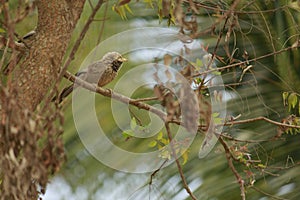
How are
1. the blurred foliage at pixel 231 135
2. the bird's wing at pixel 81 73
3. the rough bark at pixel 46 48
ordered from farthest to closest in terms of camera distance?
the blurred foliage at pixel 231 135 → the bird's wing at pixel 81 73 → the rough bark at pixel 46 48

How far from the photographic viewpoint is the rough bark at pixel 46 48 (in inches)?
73.1

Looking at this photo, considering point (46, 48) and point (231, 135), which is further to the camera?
point (231, 135)

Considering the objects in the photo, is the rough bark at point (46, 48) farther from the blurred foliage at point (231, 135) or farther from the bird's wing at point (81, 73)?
the blurred foliage at point (231, 135)

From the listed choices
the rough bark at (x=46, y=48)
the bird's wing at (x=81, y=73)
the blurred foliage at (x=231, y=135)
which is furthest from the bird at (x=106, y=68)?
the rough bark at (x=46, y=48)

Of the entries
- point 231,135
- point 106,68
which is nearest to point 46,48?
point 106,68

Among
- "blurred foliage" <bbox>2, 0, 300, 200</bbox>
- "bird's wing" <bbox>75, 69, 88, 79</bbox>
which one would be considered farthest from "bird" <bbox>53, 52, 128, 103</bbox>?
"bird's wing" <bbox>75, 69, 88, 79</bbox>

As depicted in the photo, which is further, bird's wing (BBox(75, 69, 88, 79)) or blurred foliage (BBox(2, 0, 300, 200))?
blurred foliage (BBox(2, 0, 300, 200))

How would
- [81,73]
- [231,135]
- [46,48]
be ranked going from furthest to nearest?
[231,135]
[81,73]
[46,48]

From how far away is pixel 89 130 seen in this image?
2709mm

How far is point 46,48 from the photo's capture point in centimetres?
192

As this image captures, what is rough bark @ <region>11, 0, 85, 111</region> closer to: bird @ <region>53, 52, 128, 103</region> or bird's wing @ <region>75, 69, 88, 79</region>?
bird's wing @ <region>75, 69, 88, 79</region>

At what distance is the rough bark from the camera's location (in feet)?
6.09

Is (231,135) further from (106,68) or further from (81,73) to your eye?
(81,73)

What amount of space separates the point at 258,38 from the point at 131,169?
2.74 ft
